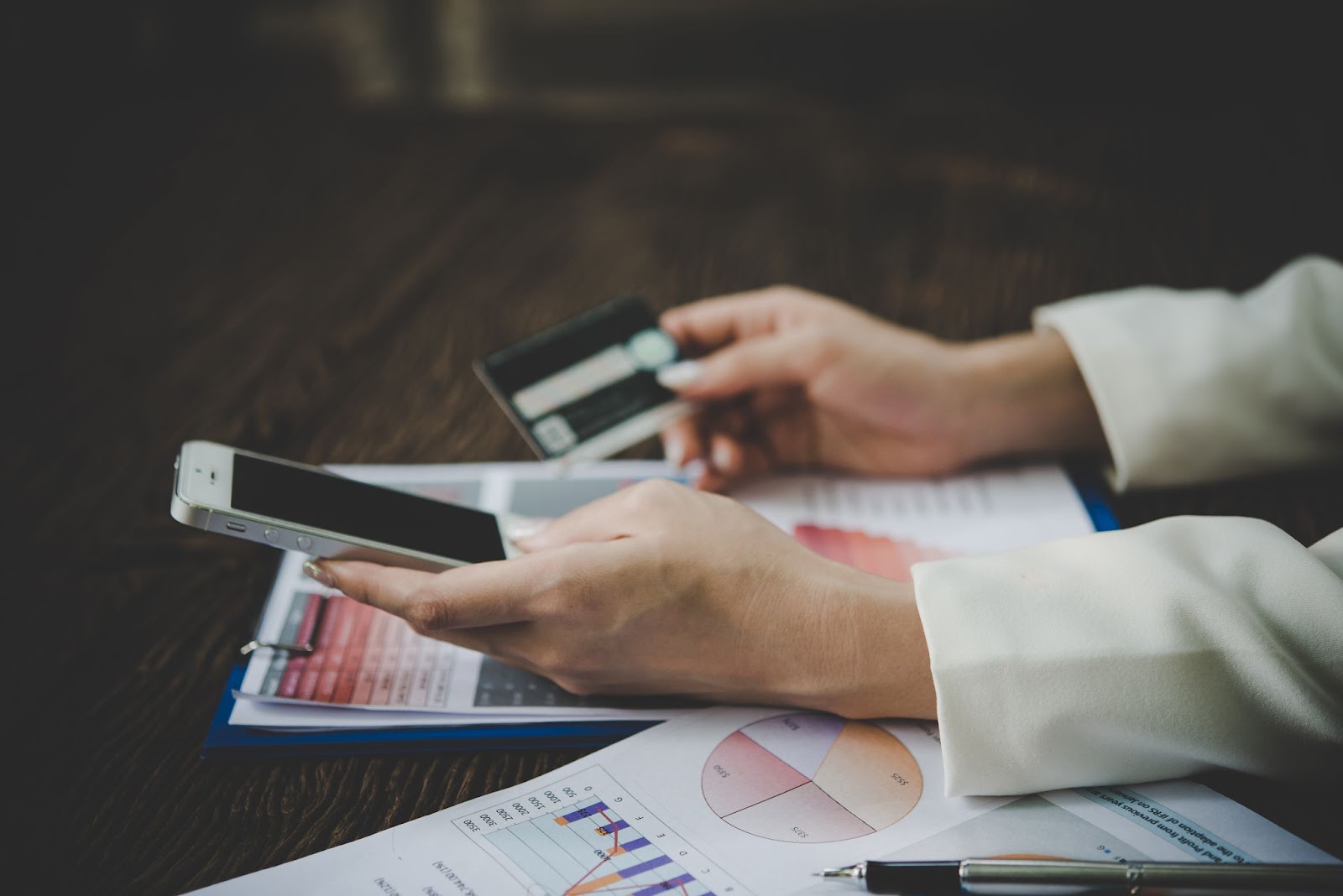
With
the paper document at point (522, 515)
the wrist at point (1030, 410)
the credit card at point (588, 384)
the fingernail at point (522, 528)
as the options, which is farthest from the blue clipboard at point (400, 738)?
the wrist at point (1030, 410)

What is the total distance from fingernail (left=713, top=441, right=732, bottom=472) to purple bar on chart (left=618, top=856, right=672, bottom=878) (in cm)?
32

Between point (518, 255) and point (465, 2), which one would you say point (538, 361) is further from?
point (465, 2)

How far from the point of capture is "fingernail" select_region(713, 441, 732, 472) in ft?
2.33

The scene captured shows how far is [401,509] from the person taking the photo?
1.81 feet

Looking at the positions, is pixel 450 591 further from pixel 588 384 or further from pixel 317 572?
pixel 588 384

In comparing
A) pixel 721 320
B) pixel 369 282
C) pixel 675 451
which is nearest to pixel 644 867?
pixel 675 451

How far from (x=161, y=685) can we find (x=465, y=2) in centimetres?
212

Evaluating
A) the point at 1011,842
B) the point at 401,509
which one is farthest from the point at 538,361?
the point at 1011,842

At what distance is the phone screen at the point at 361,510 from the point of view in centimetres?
51

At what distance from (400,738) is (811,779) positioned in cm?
19

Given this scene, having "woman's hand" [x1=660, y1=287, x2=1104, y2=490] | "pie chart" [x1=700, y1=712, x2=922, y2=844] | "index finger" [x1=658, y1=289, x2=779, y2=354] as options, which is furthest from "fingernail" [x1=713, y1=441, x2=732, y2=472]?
"pie chart" [x1=700, y1=712, x2=922, y2=844]

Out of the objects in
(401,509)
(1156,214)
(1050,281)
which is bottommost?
(401,509)

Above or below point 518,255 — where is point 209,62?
above

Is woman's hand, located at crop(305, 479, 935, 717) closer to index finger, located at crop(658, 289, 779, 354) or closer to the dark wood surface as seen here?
the dark wood surface
